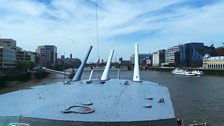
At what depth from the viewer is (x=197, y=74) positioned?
130750mm

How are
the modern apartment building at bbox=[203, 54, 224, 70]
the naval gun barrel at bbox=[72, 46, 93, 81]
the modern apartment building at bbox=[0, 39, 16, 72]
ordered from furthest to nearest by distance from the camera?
the modern apartment building at bbox=[203, 54, 224, 70] → the modern apartment building at bbox=[0, 39, 16, 72] → the naval gun barrel at bbox=[72, 46, 93, 81]

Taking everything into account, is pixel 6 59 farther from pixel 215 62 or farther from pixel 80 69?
pixel 80 69

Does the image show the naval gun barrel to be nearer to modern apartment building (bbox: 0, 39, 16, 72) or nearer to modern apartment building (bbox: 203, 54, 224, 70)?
modern apartment building (bbox: 0, 39, 16, 72)

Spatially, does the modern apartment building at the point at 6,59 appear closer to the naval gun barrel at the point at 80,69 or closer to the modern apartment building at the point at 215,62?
the modern apartment building at the point at 215,62

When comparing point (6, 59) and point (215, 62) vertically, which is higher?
point (6, 59)

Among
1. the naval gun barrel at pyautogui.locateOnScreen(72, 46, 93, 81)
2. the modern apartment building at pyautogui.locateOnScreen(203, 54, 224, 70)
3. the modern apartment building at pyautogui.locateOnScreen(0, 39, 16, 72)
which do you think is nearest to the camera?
the naval gun barrel at pyautogui.locateOnScreen(72, 46, 93, 81)

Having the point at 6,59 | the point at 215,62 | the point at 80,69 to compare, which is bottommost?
the point at 80,69

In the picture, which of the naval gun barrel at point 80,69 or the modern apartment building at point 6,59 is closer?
the naval gun barrel at point 80,69

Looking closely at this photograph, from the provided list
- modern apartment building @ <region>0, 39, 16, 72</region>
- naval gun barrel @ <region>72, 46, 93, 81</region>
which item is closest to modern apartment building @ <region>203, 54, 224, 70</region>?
modern apartment building @ <region>0, 39, 16, 72</region>

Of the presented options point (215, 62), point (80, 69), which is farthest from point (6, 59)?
point (80, 69)

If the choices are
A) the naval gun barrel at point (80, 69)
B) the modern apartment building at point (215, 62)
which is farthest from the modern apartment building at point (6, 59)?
the naval gun barrel at point (80, 69)

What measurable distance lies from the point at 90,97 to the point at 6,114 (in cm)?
364

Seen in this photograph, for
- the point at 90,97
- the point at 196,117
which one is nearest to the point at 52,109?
the point at 90,97

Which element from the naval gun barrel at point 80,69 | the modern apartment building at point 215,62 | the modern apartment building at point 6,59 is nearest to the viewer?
the naval gun barrel at point 80,69
